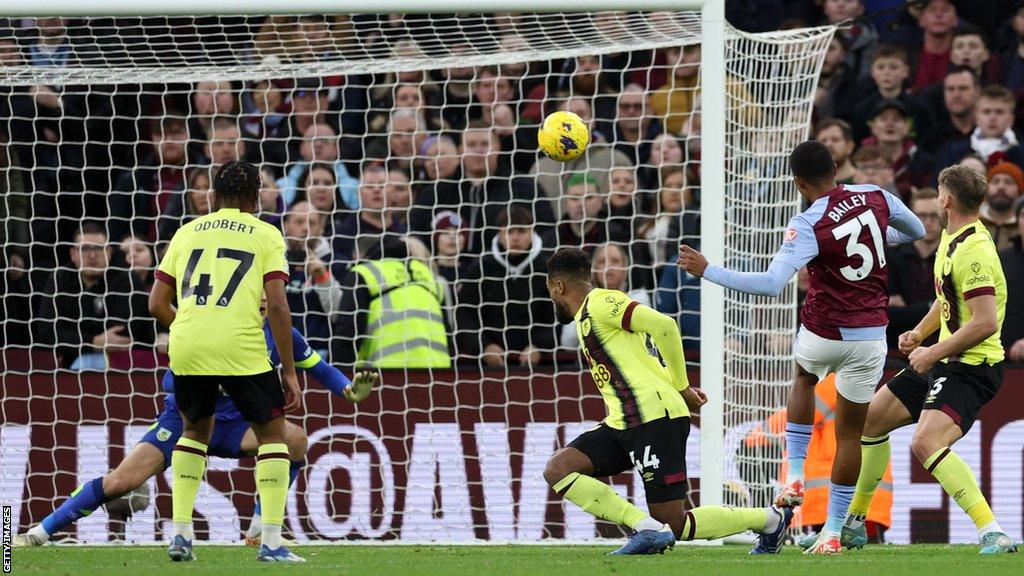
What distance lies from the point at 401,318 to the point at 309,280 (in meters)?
0.81

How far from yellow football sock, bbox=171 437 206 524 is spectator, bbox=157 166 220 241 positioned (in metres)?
3.56

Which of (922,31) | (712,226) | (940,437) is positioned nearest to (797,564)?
(940,437)

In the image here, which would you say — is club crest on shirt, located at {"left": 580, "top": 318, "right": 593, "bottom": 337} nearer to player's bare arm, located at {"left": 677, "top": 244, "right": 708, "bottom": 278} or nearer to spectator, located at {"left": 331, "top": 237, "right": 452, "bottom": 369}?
player's bare arm, located at {"left": 677, "top": 244, "right": 708, "bottom": 278}

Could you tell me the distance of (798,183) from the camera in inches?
274

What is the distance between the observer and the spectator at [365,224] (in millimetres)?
10195

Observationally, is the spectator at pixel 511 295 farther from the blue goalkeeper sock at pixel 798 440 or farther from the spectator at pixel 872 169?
the blue goalkeeper sock at pixel 798 440

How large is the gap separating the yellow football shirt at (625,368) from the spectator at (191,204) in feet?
13.2

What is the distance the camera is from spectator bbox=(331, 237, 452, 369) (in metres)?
9.57

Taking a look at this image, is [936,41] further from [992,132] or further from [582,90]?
[582,90]

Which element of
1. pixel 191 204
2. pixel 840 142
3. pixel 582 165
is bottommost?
pixel 191 204

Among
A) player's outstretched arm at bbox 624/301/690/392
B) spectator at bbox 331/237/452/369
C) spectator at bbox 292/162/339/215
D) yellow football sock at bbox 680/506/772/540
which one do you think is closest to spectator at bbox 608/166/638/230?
spectator at bbox 331/237/452/369

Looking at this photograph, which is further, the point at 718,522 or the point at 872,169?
the point at 872,169

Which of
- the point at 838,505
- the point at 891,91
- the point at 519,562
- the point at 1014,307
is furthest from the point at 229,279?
the point at 891,91

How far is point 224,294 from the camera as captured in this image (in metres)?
6.32
